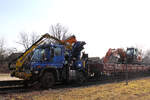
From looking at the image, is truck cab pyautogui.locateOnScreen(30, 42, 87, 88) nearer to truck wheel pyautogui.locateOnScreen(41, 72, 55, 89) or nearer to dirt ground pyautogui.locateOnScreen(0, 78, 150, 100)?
truck wheel pyautogui.locateOnScreen(41, 72, 55, 89)

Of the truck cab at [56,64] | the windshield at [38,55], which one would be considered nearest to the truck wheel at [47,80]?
the truck cab at [56,64]

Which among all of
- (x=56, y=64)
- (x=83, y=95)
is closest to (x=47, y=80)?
(x=56, y=64)

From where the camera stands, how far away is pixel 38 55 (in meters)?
12.9

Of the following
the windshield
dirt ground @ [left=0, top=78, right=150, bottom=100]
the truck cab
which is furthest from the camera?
the windshield

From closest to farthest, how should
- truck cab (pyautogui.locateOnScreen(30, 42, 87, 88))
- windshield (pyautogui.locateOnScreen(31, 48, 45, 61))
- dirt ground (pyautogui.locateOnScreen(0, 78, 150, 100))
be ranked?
1. dirt ground (pyautogui.locateOnScreen(0, 78, 150, 100))
2. truck cab (pyautogui.locateOnScreen(30, 42, 87, 88))
3. windshield (pyautogui.locateOnScreen(31, 48, 45, 61))

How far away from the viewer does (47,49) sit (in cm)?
1310

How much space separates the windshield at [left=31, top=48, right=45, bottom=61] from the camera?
12.7 metres

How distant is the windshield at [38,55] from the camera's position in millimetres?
12742

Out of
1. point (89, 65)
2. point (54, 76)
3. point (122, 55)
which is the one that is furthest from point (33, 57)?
point (122, 55)

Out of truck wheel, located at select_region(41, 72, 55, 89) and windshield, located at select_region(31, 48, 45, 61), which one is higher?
windshield, located at select_region(31, 48, 45, 61)

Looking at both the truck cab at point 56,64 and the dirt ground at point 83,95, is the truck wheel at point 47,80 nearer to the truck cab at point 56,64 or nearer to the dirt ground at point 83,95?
the truck cab at point 56,64

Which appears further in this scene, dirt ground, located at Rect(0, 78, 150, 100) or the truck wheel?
the truck wheel

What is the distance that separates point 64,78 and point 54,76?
102cm

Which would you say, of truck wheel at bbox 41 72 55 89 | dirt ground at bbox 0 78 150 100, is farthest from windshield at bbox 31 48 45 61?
dirt ground at bbox 0 78 150 100
